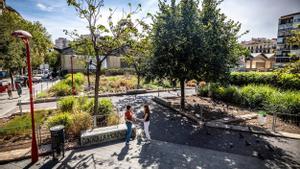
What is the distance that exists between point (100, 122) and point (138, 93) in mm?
10900

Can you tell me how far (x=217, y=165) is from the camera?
604cm

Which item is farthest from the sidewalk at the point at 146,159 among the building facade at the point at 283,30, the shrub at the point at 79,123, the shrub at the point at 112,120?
the building facade at the point at 283,30

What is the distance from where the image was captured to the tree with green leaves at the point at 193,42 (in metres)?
10.5

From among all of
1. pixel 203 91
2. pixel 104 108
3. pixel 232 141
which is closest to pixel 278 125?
pixel 232 141

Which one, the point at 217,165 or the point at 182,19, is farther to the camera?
the point at 182,19

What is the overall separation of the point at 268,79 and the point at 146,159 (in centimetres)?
1459

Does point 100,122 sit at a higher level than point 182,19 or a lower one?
lower

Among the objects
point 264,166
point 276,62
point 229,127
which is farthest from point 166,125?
point 276,62

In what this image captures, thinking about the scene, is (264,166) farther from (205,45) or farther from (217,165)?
(205,45)

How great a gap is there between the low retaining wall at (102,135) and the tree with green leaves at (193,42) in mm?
5209

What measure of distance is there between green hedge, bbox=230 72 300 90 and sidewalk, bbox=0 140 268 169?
8.60 metres

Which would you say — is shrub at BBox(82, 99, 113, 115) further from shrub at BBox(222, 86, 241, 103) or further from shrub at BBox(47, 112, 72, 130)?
shrub at BBox(222, 86, 241, 103)

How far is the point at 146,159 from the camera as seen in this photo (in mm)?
6438

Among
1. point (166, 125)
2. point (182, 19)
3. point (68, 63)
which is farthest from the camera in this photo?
point (68, 63)
